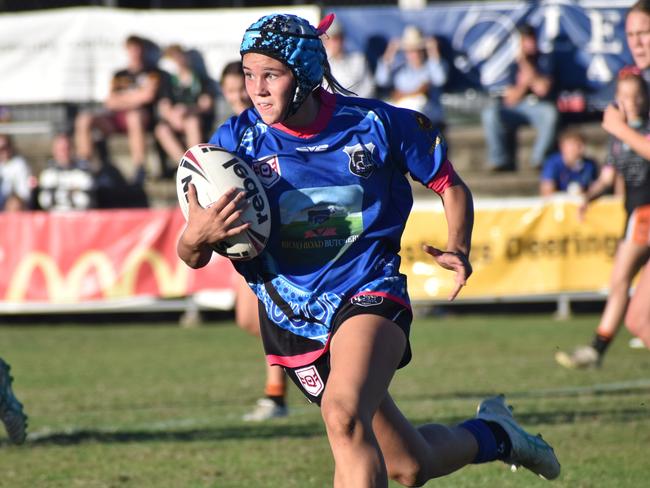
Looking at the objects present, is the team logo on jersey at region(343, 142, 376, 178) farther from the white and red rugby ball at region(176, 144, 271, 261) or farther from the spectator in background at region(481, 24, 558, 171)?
the spectator in background at region(481, 24, 558, 171)

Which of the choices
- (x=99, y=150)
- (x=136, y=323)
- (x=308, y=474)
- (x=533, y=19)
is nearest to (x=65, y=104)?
(x=99, y=150)

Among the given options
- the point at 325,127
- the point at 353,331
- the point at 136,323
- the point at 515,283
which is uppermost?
the point at 325,127

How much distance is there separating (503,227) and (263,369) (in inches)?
185

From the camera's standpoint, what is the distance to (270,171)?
4562mm

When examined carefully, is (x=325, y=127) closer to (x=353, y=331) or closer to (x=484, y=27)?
(x=353, y=331)

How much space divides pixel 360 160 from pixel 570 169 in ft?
34.8

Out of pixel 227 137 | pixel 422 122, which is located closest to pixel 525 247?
pixel 422 122

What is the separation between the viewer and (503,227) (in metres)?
14.2

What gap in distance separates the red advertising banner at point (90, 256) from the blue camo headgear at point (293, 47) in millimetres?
10255

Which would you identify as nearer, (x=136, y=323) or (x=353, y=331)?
(x=353, y=331)

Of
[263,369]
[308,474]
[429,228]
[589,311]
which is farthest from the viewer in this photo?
[589,311]

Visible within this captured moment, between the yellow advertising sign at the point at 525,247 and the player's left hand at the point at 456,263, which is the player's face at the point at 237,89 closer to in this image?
the player's left hand at the point at 456,263

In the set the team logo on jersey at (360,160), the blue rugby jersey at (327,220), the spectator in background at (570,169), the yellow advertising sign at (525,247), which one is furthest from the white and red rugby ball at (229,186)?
the spectator in background at (570,169)

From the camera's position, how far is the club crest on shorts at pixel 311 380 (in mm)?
4512
